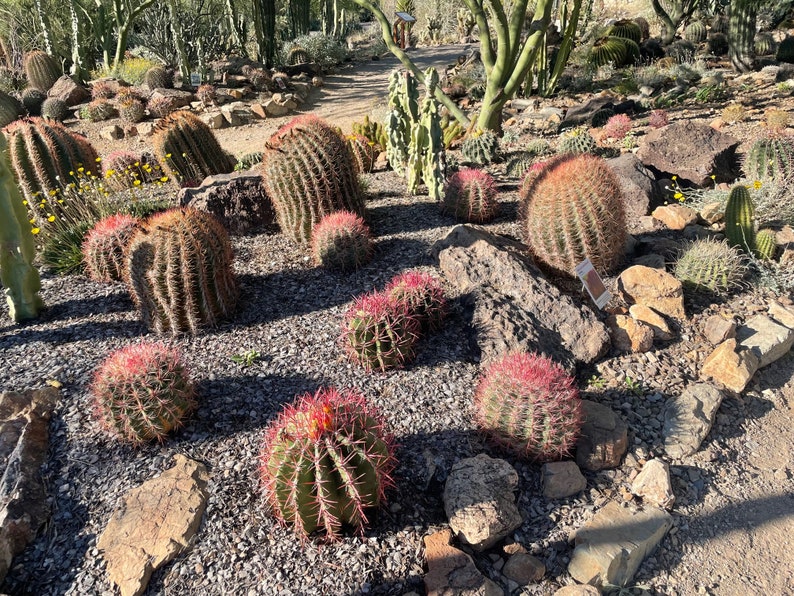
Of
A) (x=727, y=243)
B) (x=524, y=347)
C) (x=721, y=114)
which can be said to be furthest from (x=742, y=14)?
(x=524, y=347)

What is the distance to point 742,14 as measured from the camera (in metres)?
11.5

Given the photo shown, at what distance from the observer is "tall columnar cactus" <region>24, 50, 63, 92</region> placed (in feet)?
46.6

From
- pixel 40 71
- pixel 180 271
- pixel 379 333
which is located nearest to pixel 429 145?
pixel 379 333

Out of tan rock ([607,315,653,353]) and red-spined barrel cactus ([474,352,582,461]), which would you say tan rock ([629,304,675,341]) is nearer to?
tan rock ([607,315,653,353])

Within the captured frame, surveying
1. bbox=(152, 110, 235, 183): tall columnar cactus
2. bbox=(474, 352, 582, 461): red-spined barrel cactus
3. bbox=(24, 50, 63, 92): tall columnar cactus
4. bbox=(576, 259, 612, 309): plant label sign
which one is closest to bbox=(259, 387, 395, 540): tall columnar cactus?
bbox=(474, 352, 582, 461): red-spined barrel cactus

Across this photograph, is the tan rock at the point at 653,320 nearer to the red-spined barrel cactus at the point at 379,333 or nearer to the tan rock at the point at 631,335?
the tan rock at the point at 631,335

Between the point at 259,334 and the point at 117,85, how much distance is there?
13.0 m

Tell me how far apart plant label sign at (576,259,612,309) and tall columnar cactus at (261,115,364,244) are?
7.25 ft

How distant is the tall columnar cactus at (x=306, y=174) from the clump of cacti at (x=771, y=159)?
14.1ft

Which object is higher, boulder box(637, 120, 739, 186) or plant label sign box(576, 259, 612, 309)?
boulder box(637, 120, 739, 186)

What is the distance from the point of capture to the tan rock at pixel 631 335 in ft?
12.2

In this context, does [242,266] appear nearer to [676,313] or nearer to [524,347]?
[524,347]

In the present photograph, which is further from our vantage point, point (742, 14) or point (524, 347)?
point (742, 14)

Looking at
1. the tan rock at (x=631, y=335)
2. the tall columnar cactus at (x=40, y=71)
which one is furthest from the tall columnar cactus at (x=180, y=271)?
the tall columnar cactus at (x=40, y=71)
